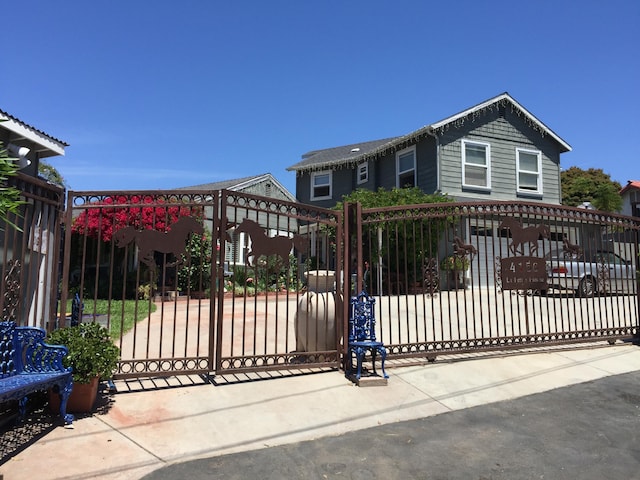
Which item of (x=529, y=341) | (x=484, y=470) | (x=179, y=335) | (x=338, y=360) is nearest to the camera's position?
(x=484, y=470)

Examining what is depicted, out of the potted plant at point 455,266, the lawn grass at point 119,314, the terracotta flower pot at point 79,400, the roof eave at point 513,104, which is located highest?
the roof eave at point 513,104

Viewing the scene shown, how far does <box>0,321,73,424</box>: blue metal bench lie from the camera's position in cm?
401

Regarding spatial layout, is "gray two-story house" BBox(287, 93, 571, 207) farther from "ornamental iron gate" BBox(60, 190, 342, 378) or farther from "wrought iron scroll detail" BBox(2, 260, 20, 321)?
"wrought iron scroll detail" BBox(2, 260, 20, 321)

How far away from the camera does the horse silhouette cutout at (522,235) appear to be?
7.43 metres

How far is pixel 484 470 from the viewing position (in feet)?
11.7

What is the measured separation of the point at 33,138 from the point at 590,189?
1489 inches

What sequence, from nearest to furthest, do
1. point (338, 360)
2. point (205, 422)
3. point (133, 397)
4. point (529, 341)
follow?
point (205, 422) < point (133, 397) < point (338, 360) < point (529, 341)

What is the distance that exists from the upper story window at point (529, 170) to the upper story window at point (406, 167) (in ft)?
14.2

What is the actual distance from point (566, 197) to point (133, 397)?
126ft

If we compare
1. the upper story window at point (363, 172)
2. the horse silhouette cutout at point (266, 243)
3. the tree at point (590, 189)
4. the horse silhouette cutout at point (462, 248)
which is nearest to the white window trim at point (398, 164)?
the upper story window at point (363, 172)

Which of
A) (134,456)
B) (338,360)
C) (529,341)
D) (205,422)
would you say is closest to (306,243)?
(338,360)

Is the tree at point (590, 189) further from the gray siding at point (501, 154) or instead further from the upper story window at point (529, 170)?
the upper story window at point (529, 170)

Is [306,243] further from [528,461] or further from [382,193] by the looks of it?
[382,193]

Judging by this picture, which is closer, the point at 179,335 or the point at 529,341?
the point at 529,341
